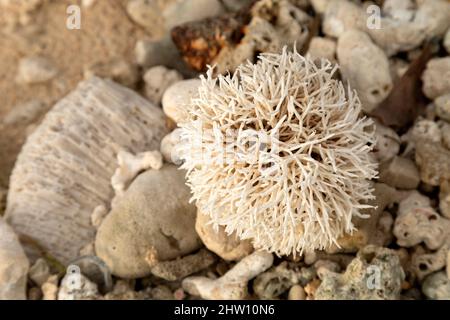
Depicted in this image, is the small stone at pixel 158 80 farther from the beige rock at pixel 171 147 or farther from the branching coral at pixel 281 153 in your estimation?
the branching coral at pixel 281 153

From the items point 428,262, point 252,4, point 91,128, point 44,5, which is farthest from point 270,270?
point 44,5

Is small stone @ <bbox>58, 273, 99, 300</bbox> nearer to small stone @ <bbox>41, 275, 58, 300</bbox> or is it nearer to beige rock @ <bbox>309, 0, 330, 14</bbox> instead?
small stone @ <bbox>41, 275, 58, 300</bbox>

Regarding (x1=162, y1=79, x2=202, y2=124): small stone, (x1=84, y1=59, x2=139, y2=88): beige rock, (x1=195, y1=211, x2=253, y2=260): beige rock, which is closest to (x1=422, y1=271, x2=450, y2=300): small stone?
(x1=195, y1=211, x2=253, y2=260): beige rock

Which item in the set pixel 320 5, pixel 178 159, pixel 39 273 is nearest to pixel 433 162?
pixel 320 5

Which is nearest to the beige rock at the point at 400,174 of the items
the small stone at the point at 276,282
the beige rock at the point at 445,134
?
the beige rock at the point at 445,134

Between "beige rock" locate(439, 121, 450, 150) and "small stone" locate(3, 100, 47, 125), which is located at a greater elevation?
"beige rock" locate(439, 121, 450, 150)
